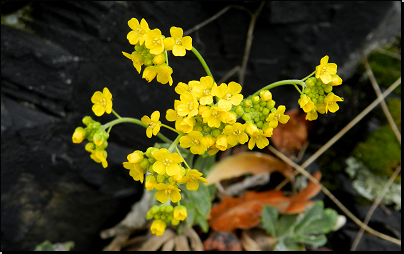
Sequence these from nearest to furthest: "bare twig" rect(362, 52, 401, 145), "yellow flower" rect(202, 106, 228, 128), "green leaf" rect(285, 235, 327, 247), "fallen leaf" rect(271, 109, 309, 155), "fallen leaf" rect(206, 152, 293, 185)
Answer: "yellow flower" rect(202, 106, 228, 128) < "green leaf" rect(285, 235, 327, 247) < "fallen leaf" rect(206, 152, 293, 185) < "bare twig" rect(362, 52, 401, 145) < "fallen leaf" rect(271, 109, 309, 155)

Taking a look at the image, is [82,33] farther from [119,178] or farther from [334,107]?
[334,107]

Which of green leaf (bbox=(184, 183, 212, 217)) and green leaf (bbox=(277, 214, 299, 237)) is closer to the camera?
green leaf (bbox=(184, 183, 212, 217))

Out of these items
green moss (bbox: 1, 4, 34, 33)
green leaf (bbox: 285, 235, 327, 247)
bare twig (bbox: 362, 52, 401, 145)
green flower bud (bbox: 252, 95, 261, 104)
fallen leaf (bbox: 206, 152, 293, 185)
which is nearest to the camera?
green flower bud (bbox: 252, 95, 261, 104)

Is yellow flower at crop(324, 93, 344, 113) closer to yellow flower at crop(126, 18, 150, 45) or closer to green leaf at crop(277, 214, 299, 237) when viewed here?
yellow flower at crop(126, 18, 150, 45)

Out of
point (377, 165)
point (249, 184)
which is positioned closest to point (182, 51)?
point (249, 184)

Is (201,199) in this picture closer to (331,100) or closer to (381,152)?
(331,100)

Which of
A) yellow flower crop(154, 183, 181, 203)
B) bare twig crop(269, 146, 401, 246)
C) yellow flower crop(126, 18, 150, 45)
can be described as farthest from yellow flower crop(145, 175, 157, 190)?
bare twig crop(269, 146, 401, 246)

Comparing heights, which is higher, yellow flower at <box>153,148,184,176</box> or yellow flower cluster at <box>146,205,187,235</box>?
yellow flower at <box>153,148,184,176</box>
